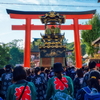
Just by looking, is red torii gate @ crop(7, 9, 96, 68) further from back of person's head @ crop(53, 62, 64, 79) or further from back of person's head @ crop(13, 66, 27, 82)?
back of person's head @ crop(13, 66, 27, 82)

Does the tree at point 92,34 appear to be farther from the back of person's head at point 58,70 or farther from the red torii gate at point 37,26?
the back of person's head at point 58,70

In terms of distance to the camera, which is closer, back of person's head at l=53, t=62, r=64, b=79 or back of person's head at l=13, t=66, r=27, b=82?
back of person's head at l=13, t=66, r=27, b=82

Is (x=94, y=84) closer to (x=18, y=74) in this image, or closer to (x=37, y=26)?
(x=18, y=74)

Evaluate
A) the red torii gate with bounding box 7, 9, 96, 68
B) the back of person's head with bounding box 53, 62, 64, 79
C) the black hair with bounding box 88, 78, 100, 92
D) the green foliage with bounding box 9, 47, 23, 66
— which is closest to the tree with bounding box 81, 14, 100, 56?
the red torii gate with bounding box 7, 9, 96, 68

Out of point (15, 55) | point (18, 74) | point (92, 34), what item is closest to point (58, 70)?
point (18, 74)

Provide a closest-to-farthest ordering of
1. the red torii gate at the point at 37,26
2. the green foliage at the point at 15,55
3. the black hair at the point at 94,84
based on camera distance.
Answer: the black hair at the point at 94,84 < the red torii gate at the point at 37,26 < the green foliage at the point at 15,55

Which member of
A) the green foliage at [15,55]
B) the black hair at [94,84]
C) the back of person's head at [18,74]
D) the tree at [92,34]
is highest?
the tree at [92,34]

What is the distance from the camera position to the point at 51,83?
125 inches

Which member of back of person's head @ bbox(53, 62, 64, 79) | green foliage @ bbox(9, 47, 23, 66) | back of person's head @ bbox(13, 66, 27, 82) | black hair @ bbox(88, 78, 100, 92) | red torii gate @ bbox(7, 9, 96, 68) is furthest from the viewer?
green foliage @ bbox(9, 47, 23, 66)

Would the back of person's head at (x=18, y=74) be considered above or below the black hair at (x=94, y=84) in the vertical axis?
above

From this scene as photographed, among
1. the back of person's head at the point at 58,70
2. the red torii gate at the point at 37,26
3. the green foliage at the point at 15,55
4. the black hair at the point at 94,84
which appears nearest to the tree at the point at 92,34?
the red torii gate at the point at 37,26

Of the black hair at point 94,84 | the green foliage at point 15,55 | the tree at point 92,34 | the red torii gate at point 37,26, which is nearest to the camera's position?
the black hair at point 94,84

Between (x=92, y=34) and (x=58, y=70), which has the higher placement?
(x=92, y=34)

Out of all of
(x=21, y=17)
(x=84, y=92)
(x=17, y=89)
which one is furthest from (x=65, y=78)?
(x=21, y=17)
